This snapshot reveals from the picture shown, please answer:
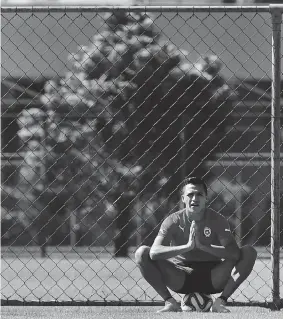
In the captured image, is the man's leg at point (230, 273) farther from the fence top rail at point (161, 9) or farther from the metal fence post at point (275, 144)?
the fence top rail at point (161, 9)

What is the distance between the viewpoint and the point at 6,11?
4730 mm

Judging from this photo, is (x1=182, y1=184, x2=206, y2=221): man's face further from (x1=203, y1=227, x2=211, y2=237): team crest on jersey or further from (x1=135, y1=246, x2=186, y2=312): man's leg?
(x1=135, y1=246, x2=186, y2=312): man's leg

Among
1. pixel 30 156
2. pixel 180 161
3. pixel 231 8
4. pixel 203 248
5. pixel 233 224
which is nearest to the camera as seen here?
pixel 203 248

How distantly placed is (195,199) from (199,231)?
0.19m

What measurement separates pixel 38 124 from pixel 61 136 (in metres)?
0.57

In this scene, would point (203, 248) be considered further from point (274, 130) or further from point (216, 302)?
point (274, 130)

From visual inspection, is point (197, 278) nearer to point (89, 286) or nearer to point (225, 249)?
point (225, 249)

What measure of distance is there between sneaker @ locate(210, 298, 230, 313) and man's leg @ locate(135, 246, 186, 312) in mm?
234

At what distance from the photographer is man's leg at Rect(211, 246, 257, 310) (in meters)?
4.64

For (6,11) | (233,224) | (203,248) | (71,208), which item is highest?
(6,11)

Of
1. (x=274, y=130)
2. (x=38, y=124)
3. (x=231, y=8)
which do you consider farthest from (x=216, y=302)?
(x=38, y=124)

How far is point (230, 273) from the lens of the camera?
466 centimetres

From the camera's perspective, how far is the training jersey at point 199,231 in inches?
180

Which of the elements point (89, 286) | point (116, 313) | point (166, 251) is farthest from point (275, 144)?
point (89, 286)
